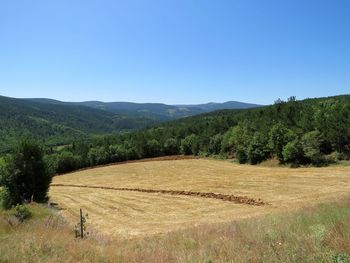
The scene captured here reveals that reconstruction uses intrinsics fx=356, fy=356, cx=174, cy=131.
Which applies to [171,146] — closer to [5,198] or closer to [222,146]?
[222,146]

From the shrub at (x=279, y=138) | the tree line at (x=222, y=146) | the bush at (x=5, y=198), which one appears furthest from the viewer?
the shrub at (x=279, y=138)

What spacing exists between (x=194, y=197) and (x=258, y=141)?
26390 millimetres

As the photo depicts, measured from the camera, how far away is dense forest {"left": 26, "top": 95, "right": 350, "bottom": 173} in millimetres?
52531

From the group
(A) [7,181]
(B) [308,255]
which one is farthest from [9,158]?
(B) [308,255]

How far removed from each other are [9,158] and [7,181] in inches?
100

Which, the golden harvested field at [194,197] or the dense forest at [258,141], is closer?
the golden harvested field at [194,197]

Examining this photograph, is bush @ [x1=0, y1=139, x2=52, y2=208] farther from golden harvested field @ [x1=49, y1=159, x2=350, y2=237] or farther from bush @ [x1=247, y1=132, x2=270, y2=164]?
bush @ [x1=247, y1=132, x2=270, y2=164]

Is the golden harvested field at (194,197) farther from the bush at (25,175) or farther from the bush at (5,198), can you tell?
the bush at (5,198)

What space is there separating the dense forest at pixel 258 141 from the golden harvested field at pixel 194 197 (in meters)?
5.29

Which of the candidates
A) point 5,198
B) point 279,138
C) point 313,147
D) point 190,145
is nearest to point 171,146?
point 190,145

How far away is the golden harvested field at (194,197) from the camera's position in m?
28.9

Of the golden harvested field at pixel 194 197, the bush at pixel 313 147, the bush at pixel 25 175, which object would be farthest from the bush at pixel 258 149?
the bush at pixel 25 175

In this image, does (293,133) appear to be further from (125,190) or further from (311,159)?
(125,190)

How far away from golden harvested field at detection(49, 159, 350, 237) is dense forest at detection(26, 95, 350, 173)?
5288mm
